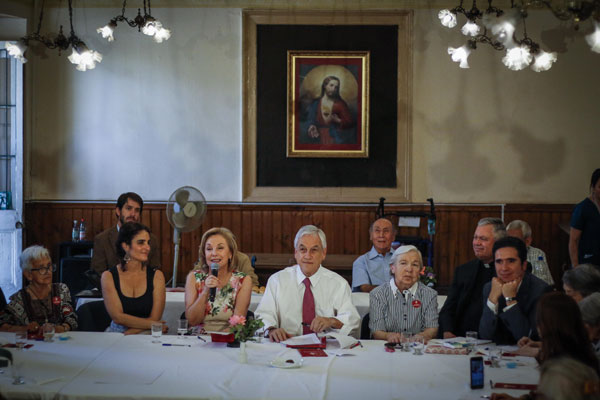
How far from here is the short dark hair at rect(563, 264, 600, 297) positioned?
428 centimetres

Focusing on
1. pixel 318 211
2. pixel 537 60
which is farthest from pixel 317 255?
pixel 318 211

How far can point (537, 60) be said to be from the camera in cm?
608

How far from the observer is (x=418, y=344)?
175 inches

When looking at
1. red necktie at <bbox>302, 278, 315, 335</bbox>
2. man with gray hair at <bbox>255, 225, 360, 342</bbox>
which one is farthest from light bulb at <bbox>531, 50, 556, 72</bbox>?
red necktie at <bbox>302, 278, 315, 335</bbox>

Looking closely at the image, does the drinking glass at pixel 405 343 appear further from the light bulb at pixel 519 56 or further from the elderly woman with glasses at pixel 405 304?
the light bulb at pixel 519 56

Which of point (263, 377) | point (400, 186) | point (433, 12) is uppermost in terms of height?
point (433, 12)

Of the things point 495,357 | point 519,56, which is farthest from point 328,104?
point 495,357

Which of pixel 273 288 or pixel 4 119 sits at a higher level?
pixel 4 119

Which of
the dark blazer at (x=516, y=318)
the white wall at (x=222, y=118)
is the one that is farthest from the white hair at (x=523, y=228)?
the white wall at (x=222, y=118)

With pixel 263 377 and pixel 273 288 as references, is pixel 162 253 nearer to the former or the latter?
pixel 273 288

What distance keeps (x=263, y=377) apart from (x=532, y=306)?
201 centimetres

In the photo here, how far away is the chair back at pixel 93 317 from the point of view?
17.5 feet

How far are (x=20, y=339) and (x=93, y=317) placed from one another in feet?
2.97

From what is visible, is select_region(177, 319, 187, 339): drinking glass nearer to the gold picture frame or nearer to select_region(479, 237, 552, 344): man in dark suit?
select_region(479, 237, 552, 344): man in dark suit
